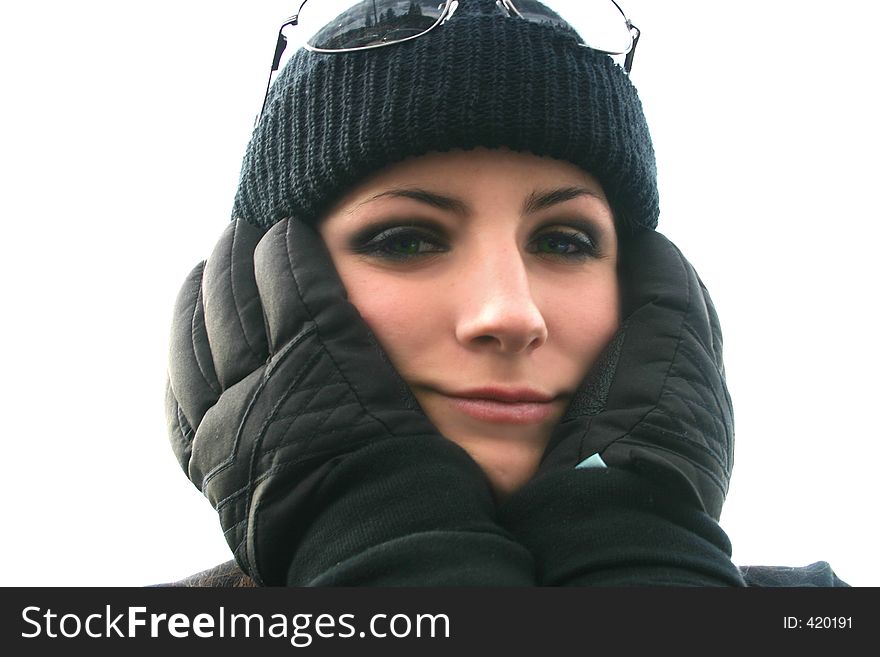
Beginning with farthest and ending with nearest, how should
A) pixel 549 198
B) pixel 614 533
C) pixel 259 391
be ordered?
pixel 549 198 < pixel 259 391 < pixel 614 533

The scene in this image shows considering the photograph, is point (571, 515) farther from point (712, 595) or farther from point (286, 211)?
point (286, 211)

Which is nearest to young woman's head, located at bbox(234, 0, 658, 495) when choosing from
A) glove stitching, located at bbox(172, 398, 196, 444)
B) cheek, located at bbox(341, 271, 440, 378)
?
cheek, located at bbox(341, 271, 440, 378)

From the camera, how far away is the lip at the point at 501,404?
127 centimetres

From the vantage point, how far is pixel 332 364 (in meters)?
1.26

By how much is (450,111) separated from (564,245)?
30 cm

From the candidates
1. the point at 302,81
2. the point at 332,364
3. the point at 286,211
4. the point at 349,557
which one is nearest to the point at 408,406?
the point at 332,364

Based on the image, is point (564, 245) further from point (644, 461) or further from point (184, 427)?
point (184, 427)

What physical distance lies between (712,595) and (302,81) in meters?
1.10

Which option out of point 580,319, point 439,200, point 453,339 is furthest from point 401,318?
point 580,319

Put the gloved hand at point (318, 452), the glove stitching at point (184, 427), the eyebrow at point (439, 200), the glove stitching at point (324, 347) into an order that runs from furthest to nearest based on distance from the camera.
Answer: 1. the glove stitching at point (184, 427)
2. the eyebrow at point (439, 200)
3. the glove stitching at point (324, 347)
4. the gloved hand at point (318, 452)

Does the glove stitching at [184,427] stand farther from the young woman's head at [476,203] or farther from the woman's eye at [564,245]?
the woman's eye at [564,245]

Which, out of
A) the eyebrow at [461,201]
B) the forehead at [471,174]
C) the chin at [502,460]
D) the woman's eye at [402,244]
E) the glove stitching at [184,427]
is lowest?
the chin at [502,460]

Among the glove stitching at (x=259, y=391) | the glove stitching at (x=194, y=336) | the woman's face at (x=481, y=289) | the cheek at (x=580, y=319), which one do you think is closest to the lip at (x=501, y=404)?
the woman's face at (x=481, y=289)

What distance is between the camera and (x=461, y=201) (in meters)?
1.32
